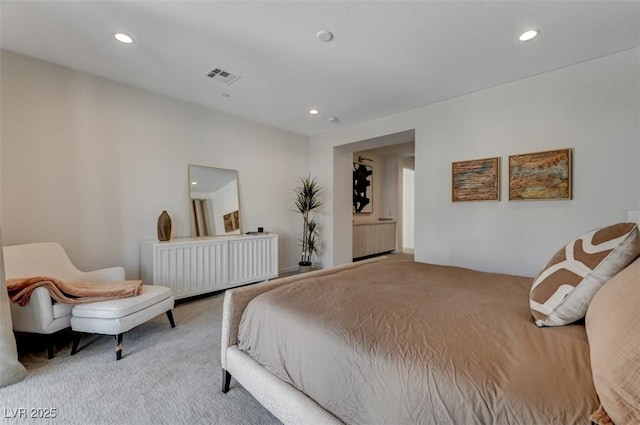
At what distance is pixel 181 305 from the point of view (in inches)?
126

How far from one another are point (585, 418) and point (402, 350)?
481 mm

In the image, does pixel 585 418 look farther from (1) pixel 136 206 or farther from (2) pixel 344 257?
(2) pixel 344 257

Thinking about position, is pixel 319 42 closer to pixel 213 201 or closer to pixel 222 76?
pixel 222 76

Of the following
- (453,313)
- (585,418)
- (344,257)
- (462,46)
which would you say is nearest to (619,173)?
(462,46)

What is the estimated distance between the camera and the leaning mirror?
3734 millimetres

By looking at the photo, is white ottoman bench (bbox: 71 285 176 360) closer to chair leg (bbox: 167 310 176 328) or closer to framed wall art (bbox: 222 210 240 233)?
chair leg (bbox: 167 310 176 328)

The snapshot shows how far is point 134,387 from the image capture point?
1721mm

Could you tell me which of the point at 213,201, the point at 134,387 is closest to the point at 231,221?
the point at 213,201

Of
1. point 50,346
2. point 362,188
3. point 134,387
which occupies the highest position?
point 362,188

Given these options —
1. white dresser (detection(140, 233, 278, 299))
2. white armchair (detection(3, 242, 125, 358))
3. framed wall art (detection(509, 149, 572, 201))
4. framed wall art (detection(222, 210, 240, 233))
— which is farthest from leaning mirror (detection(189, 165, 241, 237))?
framed wall art (detection(509, 149, 572, 201))

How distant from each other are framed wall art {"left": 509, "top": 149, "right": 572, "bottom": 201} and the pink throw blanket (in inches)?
155

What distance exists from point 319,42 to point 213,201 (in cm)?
262

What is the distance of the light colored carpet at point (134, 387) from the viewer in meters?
1.48

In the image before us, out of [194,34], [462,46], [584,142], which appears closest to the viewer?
[194,34]
